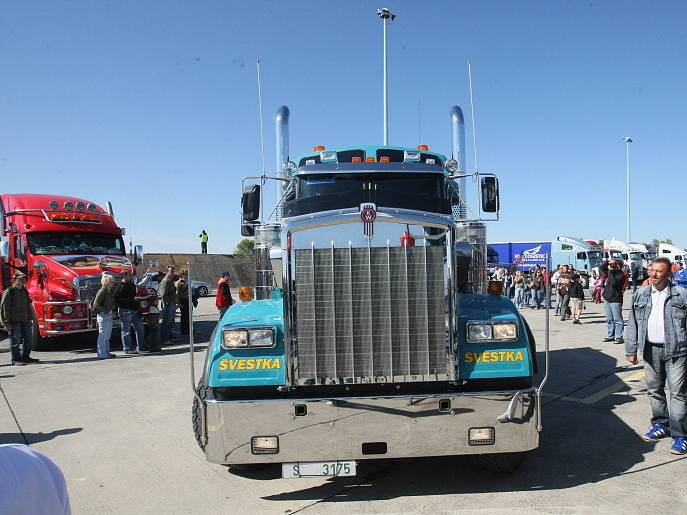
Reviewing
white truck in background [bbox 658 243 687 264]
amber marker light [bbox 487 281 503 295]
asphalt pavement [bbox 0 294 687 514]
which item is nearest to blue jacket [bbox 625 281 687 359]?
asphalt pavement [bbox 0 294 687 514]

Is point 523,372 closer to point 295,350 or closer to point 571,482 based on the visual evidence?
point 571,482

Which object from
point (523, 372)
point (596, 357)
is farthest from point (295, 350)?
point (596, 357)

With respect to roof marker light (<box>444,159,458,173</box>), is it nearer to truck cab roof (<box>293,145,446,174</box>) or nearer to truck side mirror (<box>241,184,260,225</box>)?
truck cab roof (<box>293,145,446,174</box>)

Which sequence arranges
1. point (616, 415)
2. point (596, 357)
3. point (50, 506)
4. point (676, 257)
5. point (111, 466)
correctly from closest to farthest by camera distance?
point (50, 506) < point (111, 466) < point (616, 415) < point (596, 357) < point (676, 257)

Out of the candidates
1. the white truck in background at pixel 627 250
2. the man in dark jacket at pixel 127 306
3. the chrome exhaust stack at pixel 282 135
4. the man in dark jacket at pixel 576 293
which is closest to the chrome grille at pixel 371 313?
the chrome exhaust stack at pixel 282 135

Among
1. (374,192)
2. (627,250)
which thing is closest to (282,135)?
(374,192)

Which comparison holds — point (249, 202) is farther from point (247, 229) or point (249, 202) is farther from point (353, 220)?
point (353, 220)

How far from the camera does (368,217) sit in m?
3.98

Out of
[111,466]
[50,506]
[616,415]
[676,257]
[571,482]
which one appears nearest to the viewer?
[50,506]

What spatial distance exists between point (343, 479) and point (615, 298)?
8562 mm

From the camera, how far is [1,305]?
952 centimetres

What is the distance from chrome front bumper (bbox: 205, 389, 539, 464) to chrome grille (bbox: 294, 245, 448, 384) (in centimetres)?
20

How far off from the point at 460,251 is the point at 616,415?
8.59 feet

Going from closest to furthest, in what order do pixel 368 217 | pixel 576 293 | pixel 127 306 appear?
1. pixel 368 217
2. pixel 127 306
3. pixel 576 293
